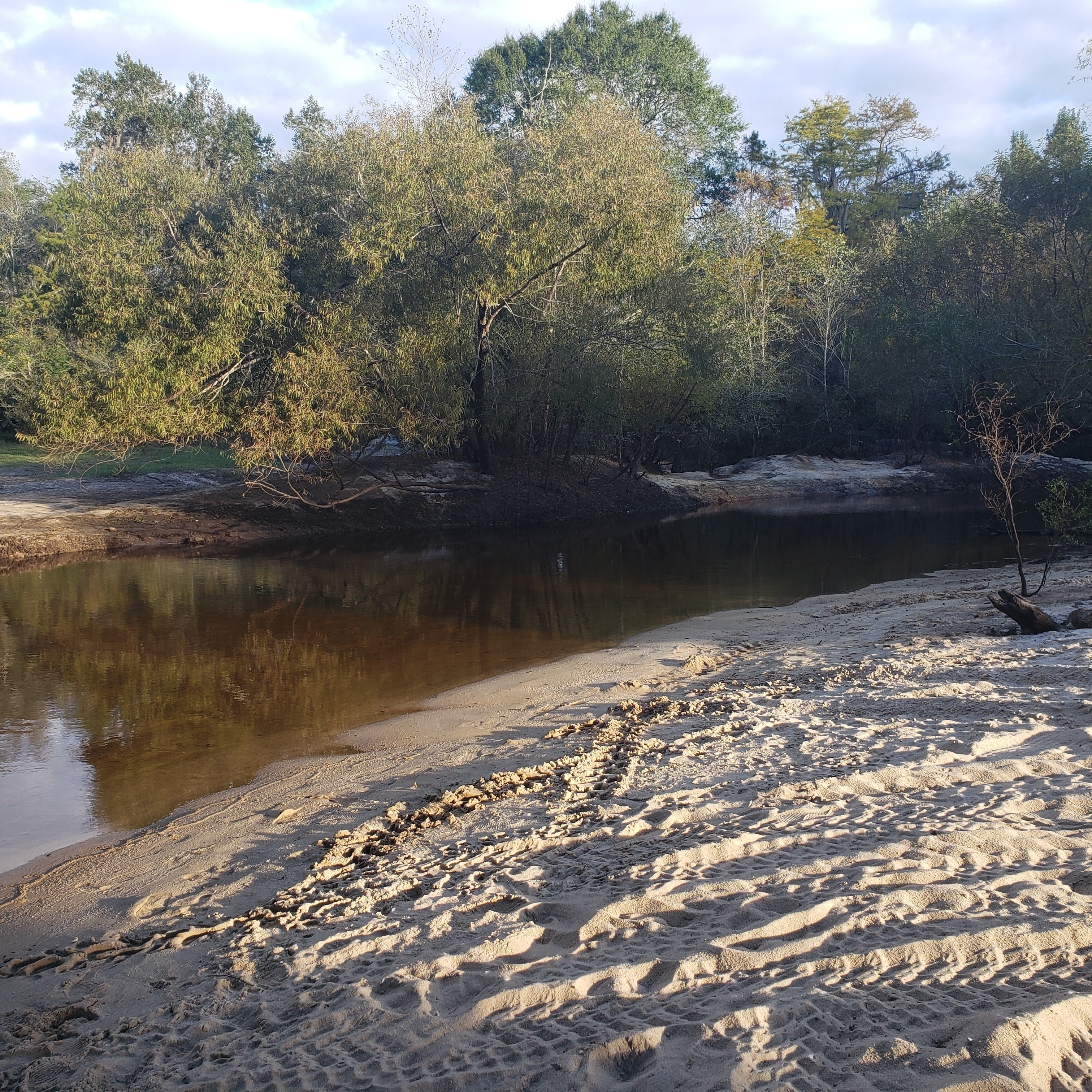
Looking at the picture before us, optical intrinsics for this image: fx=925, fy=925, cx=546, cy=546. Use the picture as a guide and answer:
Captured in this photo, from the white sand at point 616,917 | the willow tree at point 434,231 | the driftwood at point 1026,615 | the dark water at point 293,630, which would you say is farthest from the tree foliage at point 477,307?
the white sand at point 616,917

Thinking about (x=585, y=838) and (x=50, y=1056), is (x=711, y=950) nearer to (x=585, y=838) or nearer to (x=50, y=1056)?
(x=585, y=838)

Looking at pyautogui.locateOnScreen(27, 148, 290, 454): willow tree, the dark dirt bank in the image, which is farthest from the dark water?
pyautogui.locateOnScreen(27, 148, 290, 454): willow tree

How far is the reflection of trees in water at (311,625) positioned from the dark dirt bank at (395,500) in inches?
87.0

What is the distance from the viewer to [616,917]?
4121 millimetres

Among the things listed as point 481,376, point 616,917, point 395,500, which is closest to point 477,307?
point 481,376

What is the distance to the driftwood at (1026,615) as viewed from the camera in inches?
390

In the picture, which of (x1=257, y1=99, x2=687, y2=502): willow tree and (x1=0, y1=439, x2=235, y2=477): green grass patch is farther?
(x1=0, y1=439, x2=235, y2=477): green grass patch

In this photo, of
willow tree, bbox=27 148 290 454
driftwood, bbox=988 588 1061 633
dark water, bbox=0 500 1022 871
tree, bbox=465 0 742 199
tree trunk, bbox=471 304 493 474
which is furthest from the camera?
tree, bbox=465 0 742 199

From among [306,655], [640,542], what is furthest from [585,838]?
[640,542]

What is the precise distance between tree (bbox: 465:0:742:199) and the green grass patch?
29.0m

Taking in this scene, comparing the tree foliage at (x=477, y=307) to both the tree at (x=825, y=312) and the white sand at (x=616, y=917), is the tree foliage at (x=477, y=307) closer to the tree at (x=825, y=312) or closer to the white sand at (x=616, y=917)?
the tree at (x=825, y=312)

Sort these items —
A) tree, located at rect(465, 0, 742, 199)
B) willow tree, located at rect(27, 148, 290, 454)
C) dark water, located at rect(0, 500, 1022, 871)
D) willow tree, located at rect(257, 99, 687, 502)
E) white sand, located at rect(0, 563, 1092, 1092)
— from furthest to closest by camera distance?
tree, located at rect(465, 0, 742, 199) < willow tree, located at rect(257, 99, 687, 502) < willow tree, located at rect(27, 148, 290, 454) < dark water, located at rect(0, 500, 1022, 871) < white sand, located at rect(0, 563, 1092, 1092)

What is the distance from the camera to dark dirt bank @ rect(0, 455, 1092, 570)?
20969mm

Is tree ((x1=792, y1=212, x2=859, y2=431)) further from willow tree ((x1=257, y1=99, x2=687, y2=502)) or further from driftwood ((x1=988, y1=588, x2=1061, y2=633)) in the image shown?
driftwood ((x1=988, y1=588, x2=1061, y2=633))
